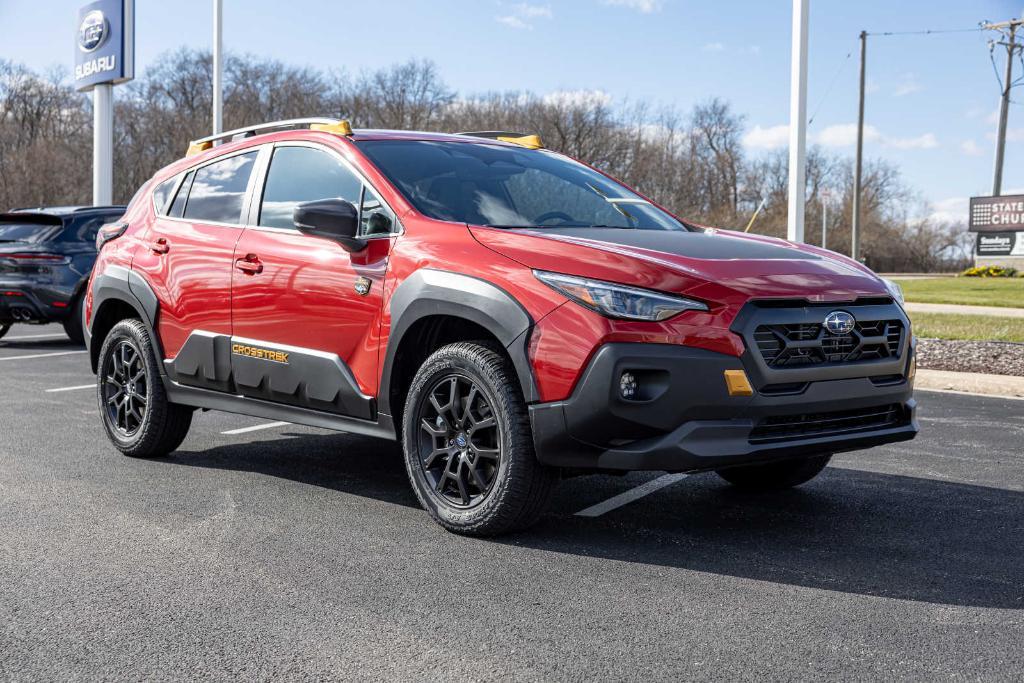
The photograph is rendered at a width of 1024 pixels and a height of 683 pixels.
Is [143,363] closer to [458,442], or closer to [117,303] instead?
[117,303]

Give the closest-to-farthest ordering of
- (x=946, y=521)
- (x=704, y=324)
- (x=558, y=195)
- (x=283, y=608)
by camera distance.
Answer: (x=283, y=608) < (x=704, y=324) < (x=946, y=521) < (x=558, y=195)

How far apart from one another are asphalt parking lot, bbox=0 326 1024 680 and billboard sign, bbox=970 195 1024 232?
44198 mm

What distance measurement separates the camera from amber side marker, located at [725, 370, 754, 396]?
399 cm

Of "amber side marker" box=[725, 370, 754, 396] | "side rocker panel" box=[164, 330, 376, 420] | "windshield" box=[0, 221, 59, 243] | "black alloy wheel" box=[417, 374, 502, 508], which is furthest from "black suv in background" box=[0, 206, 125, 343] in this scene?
"amber side marker" box=[725, 370, 754, 396]

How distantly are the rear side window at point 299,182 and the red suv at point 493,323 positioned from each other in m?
0.01

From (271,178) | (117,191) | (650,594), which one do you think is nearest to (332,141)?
(271,178)

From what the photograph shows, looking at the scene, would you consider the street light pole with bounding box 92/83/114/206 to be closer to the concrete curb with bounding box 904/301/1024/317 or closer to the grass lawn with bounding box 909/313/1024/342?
the concrete curb with bounding box 904/301/1024/317

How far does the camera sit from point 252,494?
5.41 metres

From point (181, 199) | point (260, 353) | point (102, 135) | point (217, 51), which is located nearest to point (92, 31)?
point (102, 135)

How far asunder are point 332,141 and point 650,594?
9.44 ft

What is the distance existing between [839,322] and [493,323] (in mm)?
1379

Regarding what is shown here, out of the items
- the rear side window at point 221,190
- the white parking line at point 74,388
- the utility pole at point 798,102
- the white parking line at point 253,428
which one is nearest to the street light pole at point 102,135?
the white parking line at point 74,388

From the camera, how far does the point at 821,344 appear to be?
420cm

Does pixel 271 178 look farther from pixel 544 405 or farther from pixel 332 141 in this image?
pixel 544 405
